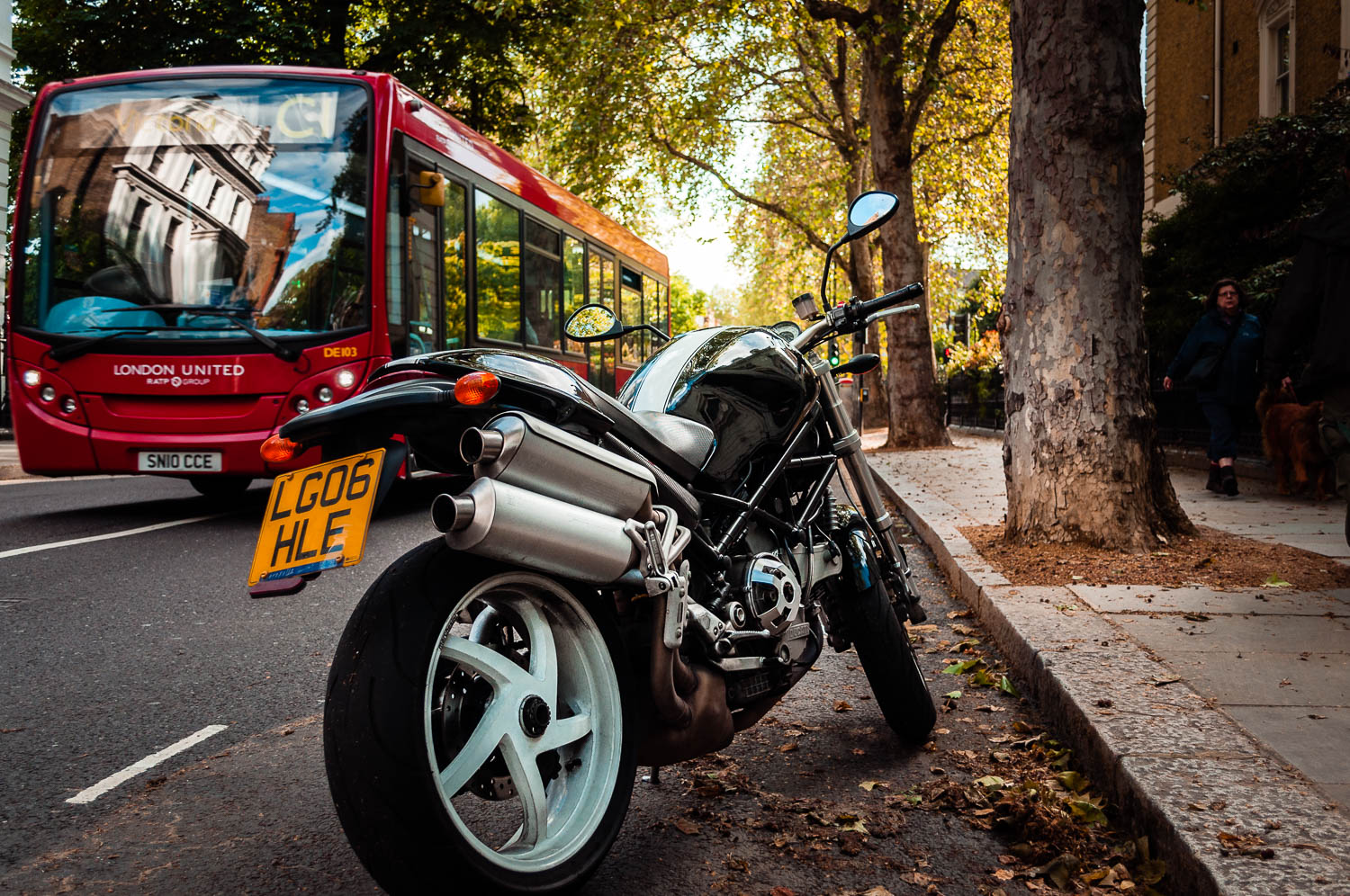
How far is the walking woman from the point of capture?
32.9ft

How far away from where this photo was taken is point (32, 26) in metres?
20.8

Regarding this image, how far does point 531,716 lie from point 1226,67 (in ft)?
72.0

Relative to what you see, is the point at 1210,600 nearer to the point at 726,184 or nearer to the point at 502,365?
the point at 502,365

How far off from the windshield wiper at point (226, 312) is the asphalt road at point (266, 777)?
2.82 metres

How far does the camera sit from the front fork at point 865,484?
11.7 feet

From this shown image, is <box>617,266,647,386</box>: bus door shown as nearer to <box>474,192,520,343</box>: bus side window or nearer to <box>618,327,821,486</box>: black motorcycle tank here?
<box>474,192,520,343</box>: bus side window

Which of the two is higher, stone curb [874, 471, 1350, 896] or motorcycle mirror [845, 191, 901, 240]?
motorcycle mirror [845, 191, 901, 240]

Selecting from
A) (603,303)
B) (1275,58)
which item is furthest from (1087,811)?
(1275,58)

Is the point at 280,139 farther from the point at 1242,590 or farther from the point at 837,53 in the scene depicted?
the point at 837,53

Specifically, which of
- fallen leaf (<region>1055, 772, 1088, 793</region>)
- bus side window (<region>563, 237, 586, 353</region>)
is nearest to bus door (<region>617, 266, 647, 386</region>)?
bus side window (<region>563, 237, 586, 353</region>)

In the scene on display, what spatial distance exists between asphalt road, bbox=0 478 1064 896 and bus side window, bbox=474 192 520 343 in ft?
17.9

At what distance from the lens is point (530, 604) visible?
2.30 m

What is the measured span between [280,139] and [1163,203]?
19.5 m

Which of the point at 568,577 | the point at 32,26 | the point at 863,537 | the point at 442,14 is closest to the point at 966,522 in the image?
the point at 863,537
